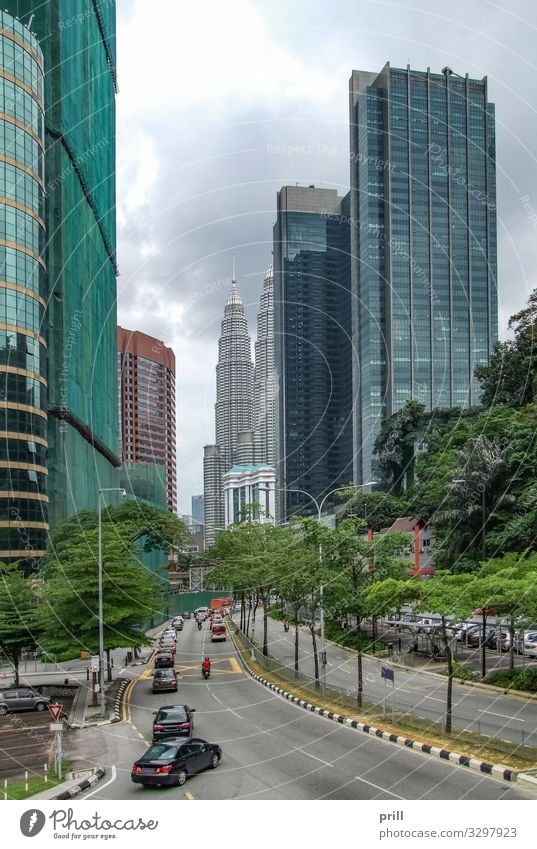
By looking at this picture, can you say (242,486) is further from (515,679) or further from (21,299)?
(515,679)

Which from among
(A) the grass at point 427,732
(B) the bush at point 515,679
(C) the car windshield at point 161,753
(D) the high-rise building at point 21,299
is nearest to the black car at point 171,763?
(C) the car windshield at point 161,753

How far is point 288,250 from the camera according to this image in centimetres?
10706

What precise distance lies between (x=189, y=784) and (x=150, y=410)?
446ft

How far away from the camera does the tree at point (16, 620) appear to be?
35.5m

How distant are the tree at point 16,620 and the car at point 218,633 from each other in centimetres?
1941

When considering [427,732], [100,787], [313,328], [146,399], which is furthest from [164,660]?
[146,399]

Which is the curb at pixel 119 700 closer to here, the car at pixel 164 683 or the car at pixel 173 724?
the car at pixel 164 683

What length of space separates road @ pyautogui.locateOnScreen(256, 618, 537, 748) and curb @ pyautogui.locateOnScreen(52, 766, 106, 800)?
9.17 metres

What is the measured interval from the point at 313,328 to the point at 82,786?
103m

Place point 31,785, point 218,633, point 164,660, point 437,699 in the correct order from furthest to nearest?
1. point 218,633
2. point 164,660
3. point 437,699
4. point 31,785

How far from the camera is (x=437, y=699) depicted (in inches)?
1058

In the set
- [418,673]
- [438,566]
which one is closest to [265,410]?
[438,566]

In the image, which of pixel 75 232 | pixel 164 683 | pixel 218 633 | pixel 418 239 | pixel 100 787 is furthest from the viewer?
pixel 418 239
